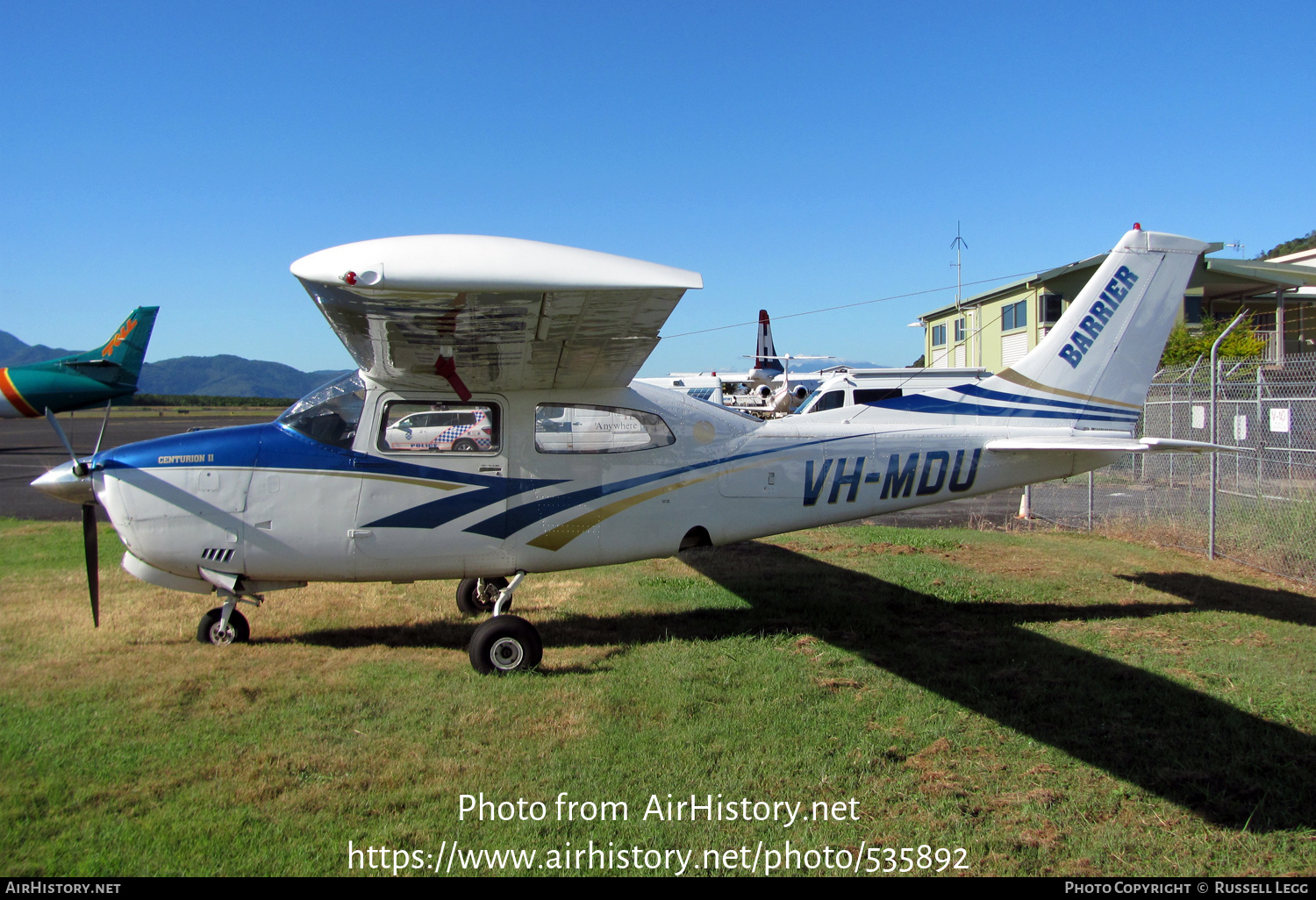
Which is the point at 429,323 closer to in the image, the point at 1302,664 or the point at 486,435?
the point at 486,435

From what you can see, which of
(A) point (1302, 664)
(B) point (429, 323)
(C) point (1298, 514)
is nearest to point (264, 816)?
(B) point (429, 323)

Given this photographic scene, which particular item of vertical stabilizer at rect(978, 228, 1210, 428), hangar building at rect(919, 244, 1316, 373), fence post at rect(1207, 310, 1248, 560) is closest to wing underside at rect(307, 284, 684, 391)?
vertical stabilizer at rect(978, 228, 1210, 428)

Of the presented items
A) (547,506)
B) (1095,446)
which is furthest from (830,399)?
(547,506)

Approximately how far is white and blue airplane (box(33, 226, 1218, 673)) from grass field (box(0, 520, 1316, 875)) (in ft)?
2.40

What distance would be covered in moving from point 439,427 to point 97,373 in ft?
82.3

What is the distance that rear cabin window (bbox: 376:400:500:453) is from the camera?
5.70 metres

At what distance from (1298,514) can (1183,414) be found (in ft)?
15.7

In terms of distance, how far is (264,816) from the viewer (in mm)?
3438

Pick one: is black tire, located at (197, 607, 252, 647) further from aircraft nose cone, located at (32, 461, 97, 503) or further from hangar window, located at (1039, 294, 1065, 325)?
hangar window, located at (1039, 294, 1065, 325)

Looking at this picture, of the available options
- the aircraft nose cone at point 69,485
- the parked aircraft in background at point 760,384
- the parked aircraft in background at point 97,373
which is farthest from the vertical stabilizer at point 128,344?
the aircraft nose cone at point 69,485

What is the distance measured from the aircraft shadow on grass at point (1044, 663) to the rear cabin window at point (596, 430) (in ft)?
5.34

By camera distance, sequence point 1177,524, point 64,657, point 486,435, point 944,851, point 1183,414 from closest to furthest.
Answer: point 944,851 → point 64,657 → point 486,435 → point 1177,524 → point 1183,414

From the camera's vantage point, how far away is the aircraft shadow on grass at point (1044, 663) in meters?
3.88

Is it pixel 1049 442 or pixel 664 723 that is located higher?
pixel 1049 442
